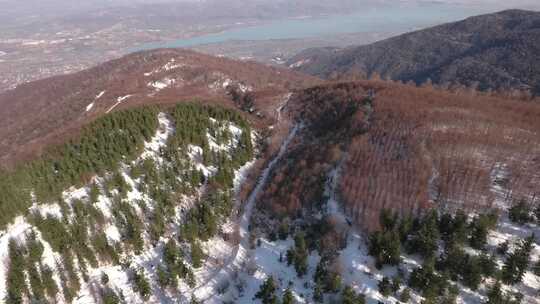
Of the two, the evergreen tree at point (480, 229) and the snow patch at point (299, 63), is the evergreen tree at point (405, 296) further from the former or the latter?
the snow patch at point (299, 63)

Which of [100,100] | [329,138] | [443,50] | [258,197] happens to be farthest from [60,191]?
[443,50]

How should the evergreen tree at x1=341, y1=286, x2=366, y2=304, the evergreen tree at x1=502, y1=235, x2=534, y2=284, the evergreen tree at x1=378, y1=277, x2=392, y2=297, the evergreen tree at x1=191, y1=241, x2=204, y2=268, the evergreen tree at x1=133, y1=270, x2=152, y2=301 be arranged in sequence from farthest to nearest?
1. the evergreen tree at x1=191, y1=241, x2=204, y2=268
2. the evergreen tree at x1=133, y1=270, x2=152, y2=301
3. the evergreen tree at x1=378, y1=277, x2=392, y2=297
4. the evergreen tree at x1=341, y1=286, x2=366, y2=304
5. the evergreen tree at x1=502, y1=235, x2=534, y2=284

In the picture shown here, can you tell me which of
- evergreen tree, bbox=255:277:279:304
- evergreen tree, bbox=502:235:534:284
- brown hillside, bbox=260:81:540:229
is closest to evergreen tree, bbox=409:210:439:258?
brown hillside, bbox=260:81:540:229

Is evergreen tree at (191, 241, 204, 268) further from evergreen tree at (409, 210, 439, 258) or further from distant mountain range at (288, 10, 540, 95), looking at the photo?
distant mountain range at (288, 10, 540, 95)

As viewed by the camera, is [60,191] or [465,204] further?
[60,191]

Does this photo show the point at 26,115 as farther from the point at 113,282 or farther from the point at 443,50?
the point at 443,50

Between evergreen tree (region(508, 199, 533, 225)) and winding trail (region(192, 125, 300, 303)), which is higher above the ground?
evergreen tree (region(508, 199, 533, 225))
